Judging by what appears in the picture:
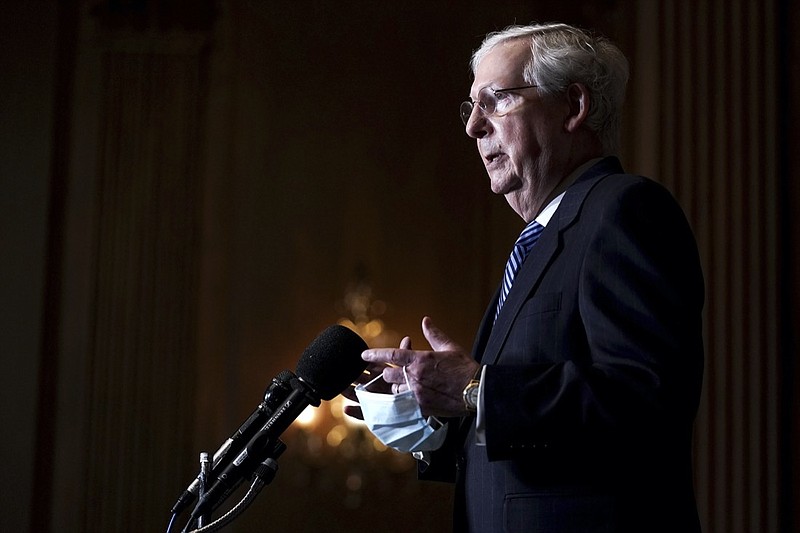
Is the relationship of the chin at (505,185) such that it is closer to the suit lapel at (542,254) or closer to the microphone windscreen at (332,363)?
the suit lapel at (542,254)

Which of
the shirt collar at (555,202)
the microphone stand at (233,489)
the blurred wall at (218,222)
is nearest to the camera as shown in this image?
the microphone stand at (233,489)

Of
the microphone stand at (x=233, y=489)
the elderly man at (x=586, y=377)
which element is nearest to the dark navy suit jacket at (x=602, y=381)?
the elderly man at (x=586, y=377)

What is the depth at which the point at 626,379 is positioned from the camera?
Answer: 5.12 feet

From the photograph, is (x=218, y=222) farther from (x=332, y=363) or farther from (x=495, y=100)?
(x=332, y=363)

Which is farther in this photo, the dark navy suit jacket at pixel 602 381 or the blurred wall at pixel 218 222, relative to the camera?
the blurred wall at pixel 218 222

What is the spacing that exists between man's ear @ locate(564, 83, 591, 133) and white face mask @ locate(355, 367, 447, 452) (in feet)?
2.21

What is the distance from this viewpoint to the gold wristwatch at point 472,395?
1.62 metres

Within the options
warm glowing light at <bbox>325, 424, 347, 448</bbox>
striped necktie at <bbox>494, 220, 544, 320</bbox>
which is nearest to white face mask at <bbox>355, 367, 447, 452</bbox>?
striped necktie at <bbox>494, 220, 544, 320</bbox>

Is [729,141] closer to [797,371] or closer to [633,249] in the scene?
[797,371]

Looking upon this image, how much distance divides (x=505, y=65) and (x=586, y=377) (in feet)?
2.79

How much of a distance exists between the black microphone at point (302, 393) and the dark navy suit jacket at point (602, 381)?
0.28 meters

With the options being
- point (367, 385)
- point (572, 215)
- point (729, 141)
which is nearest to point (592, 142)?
point (572, 215)

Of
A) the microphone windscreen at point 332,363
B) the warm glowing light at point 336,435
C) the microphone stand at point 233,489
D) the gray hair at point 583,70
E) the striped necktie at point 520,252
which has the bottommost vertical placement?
the warm glowing light at point 336,435

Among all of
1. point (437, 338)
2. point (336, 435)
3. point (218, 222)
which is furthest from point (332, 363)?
point (218, 222)
